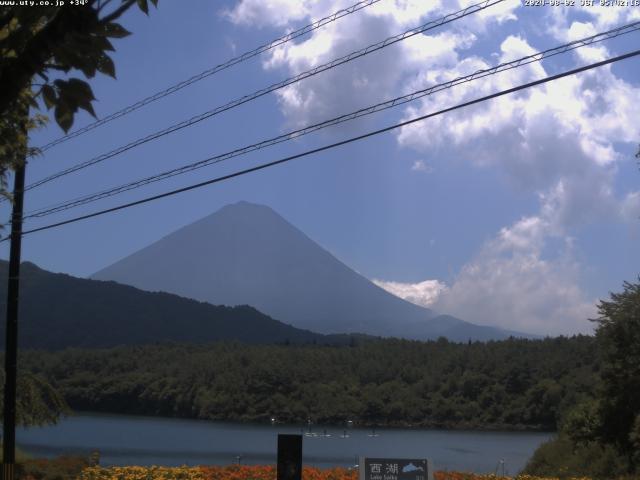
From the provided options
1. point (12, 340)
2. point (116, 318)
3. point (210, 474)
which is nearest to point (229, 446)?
point (210, 474)

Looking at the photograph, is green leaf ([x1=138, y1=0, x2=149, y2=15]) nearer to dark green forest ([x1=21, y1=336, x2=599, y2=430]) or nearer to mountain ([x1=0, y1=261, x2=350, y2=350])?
dark green forest ([x1=21, y1=336, x2=599, y2=430])

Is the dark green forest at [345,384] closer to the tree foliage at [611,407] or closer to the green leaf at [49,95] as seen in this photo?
the tree foliage at [611,407]

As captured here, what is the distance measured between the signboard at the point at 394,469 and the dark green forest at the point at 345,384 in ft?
193

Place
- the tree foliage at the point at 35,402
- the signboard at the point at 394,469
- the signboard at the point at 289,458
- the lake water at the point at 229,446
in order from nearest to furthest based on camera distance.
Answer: the signboard at the point at 289,458, the signboard at the point at 394,469, the tree foliage at the point at 35,402, the lake water at the point at 229,446

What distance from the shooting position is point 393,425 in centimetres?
7531

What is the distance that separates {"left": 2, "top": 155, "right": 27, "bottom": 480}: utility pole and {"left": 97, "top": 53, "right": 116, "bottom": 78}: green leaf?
11.7 meters

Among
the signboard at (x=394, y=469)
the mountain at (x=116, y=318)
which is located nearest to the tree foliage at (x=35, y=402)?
the signboard at (x=394, y=469)

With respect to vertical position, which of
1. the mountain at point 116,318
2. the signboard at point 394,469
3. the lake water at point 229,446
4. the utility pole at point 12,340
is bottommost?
the lake water at point 229,446

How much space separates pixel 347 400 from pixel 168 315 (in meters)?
98.2

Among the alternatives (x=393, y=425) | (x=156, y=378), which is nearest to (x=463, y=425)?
(x=393, y=425)

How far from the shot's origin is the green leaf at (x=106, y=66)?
3613 millimetres

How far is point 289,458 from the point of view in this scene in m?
10.9

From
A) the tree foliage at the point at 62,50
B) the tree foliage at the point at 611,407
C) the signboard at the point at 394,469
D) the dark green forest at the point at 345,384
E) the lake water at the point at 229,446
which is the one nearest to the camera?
the tree foliage at the point at 62,50

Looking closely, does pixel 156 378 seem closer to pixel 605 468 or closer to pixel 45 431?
pixel 45 431
